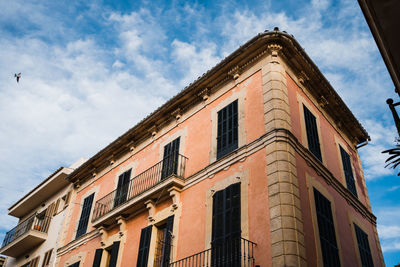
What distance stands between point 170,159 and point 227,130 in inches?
98.5

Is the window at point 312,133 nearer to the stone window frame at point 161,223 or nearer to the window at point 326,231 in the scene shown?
the window at point 326,231

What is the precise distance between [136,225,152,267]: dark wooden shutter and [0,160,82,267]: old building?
6.92 m

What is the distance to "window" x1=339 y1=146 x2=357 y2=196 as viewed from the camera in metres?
14.9

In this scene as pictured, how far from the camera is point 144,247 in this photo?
13320 millimetres

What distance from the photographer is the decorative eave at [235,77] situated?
1360cm

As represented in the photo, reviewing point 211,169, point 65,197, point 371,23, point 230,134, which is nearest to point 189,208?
point 211,169

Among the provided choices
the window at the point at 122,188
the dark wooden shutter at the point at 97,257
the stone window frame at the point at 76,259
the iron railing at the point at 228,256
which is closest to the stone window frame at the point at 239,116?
the iron railing at the point at 228,256

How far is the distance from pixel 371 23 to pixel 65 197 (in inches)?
745

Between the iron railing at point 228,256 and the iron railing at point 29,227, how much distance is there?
12.6m

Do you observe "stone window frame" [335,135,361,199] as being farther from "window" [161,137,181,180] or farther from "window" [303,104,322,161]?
"window" [161,137,181,180]

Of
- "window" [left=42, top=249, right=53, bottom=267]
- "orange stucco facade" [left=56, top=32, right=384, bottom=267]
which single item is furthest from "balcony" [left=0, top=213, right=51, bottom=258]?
"orange stucco facade" [left=56, top=32, right=384, bottom=267]

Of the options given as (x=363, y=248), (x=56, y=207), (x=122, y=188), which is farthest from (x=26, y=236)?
(x=363, y=248)

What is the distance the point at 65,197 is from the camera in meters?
21.3

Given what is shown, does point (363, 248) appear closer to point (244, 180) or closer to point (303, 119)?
point (303, 119)
